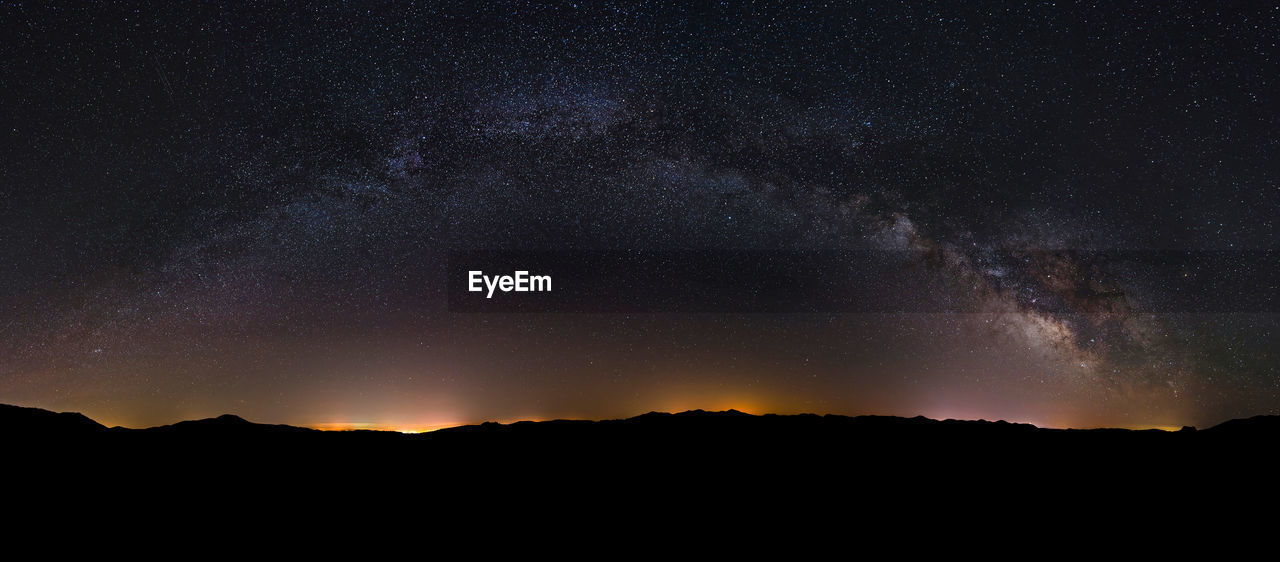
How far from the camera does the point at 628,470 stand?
1484cm

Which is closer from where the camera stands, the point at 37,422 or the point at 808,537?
the point at 808,537

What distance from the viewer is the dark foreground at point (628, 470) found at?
12.0 meters

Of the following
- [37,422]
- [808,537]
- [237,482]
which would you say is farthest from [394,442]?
[808,537]

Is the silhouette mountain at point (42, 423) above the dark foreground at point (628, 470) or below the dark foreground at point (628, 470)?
above

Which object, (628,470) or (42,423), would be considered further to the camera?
(42,423)

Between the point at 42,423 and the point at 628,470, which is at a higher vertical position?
the point at 42,423

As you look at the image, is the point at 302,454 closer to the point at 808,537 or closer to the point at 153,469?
the point at 153,469

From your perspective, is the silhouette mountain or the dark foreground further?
the silhouette mountain

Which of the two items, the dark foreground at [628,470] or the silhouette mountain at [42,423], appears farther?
the silhouette mountain at [42,423]

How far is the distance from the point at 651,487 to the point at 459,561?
5372mm

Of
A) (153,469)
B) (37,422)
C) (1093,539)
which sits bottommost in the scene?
(1093,539)

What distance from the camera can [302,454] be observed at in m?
15.2

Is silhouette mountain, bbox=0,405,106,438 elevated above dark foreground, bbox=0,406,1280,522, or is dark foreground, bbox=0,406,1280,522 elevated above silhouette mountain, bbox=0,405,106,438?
silhouette mountain, bbox=0,405,106,438

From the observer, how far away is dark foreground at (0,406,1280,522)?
1197 centimetres
